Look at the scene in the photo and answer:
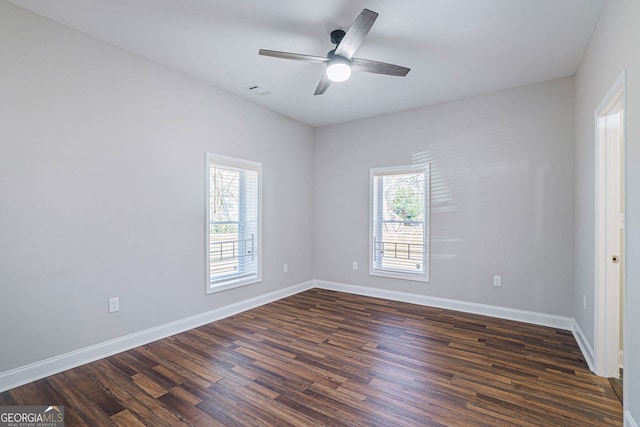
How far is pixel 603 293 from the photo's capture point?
2406mm

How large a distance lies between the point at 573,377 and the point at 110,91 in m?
4.57

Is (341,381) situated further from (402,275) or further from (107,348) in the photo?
(402,275)

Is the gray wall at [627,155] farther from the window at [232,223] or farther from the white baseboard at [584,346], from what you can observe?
the window at [232,223]

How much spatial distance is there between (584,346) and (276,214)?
3795mm

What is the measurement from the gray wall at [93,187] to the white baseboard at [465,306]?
78.1 inches

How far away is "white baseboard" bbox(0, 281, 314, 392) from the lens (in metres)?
2.30

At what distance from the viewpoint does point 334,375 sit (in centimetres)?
245

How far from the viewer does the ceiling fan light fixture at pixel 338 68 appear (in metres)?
2.50

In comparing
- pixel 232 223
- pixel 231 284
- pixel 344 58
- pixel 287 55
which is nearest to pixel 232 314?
pixel 231 284

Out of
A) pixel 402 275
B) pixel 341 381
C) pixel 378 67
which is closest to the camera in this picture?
pixel 341 381

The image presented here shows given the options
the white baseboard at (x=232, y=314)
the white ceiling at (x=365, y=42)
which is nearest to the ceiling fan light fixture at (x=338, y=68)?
the white ceiling at (x=365, y=42)

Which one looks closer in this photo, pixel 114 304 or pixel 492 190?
pixel 114 304

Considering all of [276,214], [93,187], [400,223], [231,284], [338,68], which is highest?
[338,68]

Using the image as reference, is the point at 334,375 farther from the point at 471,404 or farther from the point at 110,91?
the point at 110,91
